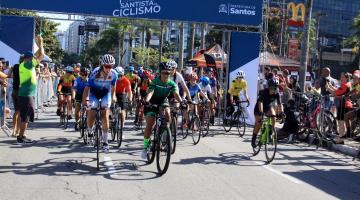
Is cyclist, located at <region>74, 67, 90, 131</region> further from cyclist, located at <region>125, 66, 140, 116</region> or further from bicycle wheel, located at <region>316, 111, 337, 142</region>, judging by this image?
bicycle wheel, located at <region>316, 111, 337, 142</region>

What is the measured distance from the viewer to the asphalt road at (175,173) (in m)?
7.84

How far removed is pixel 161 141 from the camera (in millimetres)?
9344

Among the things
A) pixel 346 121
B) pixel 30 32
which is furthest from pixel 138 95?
pixel 346 121

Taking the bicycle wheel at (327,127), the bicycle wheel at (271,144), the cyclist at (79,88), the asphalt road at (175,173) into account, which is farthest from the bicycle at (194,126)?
the bicycle wheel at (327,127)

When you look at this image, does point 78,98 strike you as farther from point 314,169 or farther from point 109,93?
point 314,169

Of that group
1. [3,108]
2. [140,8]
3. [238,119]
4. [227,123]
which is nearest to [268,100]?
[238,119]

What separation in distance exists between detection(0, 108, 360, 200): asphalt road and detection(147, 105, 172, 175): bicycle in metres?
0.21

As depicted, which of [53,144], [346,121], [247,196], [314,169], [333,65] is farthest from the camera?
[333,65]

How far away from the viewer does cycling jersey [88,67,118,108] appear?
10.4 metres

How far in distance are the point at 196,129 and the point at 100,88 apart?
14.1 ft

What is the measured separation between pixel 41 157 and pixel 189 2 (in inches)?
412

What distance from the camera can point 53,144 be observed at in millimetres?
12523

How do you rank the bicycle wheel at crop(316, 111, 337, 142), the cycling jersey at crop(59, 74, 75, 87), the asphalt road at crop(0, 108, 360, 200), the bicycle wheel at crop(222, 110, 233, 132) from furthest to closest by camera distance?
1. the bicycle wheel at crop(222, 110, 233, 132)
2. the cycling jersey at crop(59, 74, 75, 87)
3. the bicycle wheel at crop(316, 111, 337, 142)
4. the asphalt road at crop(0, 108, 360, 200)

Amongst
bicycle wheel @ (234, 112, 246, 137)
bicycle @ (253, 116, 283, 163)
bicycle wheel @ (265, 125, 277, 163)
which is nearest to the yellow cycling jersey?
bicycle wheel @ (234, 112, 246, 137)
